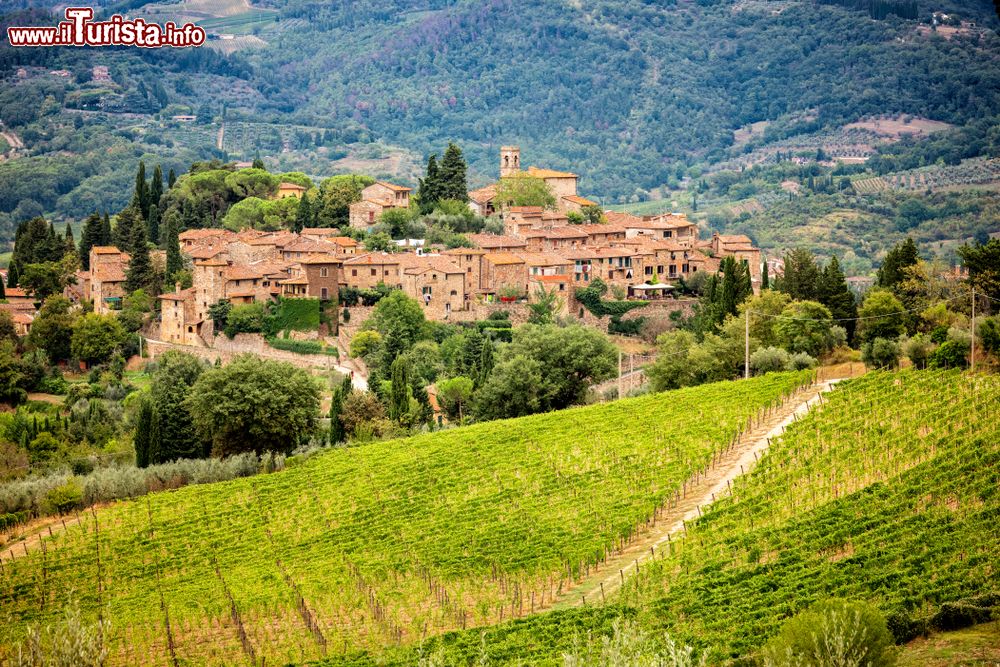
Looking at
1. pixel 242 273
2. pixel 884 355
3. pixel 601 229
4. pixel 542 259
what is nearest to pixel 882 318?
pixel 884 355

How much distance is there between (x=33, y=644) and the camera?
74.6 ft

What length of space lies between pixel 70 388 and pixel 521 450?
2465 centimetres

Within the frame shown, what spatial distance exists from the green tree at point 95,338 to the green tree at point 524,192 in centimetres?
1870

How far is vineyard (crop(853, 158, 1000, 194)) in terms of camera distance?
142m

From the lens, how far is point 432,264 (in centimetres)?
6006

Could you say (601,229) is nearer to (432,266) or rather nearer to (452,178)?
(452,178)

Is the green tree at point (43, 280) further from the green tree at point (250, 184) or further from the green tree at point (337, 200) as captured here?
the green tree at point (337, 200)

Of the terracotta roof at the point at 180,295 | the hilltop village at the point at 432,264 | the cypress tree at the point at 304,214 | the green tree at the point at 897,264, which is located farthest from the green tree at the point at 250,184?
the green tree at the point at 897,264

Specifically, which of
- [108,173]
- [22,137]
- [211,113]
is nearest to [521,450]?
[108,173]

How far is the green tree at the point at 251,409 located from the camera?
148 ft

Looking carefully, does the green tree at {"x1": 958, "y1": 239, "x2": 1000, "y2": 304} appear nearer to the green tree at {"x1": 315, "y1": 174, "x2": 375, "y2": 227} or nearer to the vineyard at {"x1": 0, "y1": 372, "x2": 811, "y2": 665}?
the vineyard at {"x1": 0, "y1": 372, "x2": 811, "y2": 665}

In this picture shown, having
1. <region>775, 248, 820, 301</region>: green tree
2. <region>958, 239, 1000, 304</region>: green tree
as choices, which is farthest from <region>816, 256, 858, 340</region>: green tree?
<region>958, 239, 1000, 304</region>: green tree

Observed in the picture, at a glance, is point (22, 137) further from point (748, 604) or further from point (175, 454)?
point (748, 604)

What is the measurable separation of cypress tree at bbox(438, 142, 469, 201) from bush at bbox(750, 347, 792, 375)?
90.7 ft
